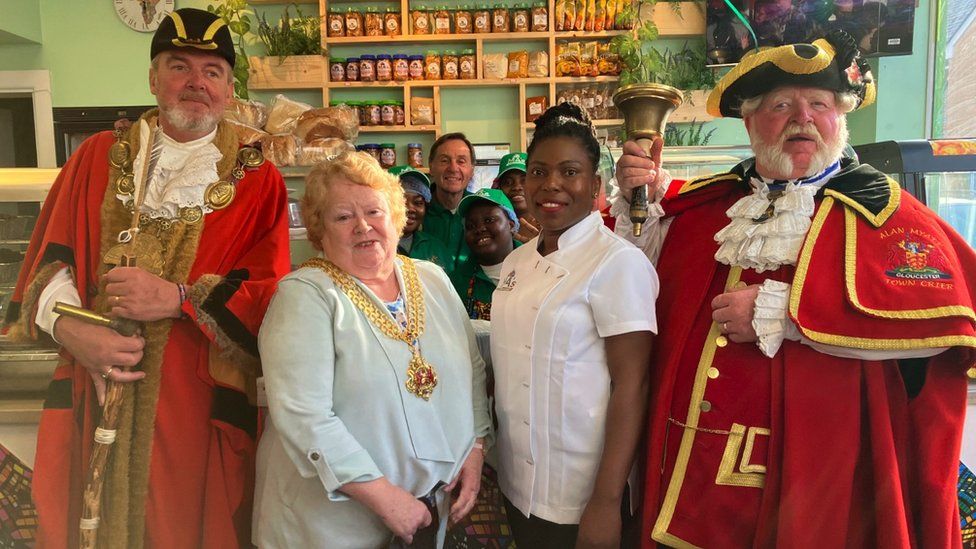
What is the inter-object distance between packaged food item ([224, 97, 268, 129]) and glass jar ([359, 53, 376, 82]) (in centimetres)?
185

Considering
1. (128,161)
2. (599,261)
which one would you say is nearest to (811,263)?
(599,261)

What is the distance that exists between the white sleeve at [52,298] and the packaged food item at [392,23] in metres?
4.13

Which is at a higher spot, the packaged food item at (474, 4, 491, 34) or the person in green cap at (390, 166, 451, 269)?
the packaged food item at (474, 4, 491, 34)

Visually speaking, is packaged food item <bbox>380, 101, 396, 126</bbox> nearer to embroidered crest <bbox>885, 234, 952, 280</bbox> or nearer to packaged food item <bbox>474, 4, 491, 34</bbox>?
packaged food item <bbox>474, 4, 491, 34</bbox>

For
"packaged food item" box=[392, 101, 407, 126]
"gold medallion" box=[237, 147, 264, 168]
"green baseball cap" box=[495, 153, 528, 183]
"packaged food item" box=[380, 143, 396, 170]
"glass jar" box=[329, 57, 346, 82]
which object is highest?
"glass jar" box=[329, 57, 346, 82]

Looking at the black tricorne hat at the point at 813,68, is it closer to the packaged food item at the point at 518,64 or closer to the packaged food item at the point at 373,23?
the packaged food item at the point at 518,64

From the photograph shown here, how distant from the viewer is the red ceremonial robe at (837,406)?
1.33 metres

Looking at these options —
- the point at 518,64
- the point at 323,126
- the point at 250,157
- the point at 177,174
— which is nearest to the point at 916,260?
the point at 250,157

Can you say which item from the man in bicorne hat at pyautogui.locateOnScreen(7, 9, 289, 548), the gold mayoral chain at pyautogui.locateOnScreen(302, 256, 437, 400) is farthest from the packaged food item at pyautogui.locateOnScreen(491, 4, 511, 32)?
the gold mayoral chain at pyautogui.locateOnScreen(302, 256, 437, 400)

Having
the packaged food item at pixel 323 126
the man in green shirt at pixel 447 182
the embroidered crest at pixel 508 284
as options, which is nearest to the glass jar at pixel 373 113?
the packaged food item at pixel 323 126

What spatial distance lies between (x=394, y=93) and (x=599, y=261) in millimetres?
4481

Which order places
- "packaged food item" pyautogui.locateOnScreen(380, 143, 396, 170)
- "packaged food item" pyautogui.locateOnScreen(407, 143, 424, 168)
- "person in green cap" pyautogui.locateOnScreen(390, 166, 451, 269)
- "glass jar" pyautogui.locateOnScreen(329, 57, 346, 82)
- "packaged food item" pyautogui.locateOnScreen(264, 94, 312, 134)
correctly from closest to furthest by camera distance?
"person in green cap" pyautogui.locateOnScreen(390, 166, 451, 269) < "packaged food item" pyautogui.locateOnScreen(264, 94, 312, 134) < "packaged food item" pyautogui.locateOnScreen(380, 143, 396, 170) < "glass jar" pyautogui.locateOnScreen(329, 57, 346, 82) < "packaged food item" pyautogui.locateOnScreen(407, 143, 424, 168)

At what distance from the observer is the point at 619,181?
→ 1709 mm

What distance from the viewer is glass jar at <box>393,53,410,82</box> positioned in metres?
5.28
